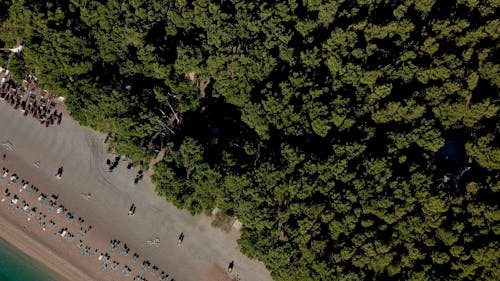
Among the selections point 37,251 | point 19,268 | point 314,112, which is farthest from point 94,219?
point 314,112

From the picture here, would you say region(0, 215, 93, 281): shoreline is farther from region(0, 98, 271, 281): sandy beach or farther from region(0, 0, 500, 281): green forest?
region(0, 0, 500, 281): green forest

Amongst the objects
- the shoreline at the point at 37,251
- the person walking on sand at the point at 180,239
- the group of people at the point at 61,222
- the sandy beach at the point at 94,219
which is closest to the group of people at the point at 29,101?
the sandy beach at the point at 94,219

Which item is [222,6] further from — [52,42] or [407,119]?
[407,119]

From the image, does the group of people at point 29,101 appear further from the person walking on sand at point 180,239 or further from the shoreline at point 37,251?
the person walking on sand at point 180,239

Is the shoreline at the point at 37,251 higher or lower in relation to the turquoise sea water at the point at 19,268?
higher

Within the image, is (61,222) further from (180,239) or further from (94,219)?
(180,239)

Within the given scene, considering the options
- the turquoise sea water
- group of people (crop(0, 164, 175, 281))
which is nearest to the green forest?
group of people (crop(0, 164, 175, 281))

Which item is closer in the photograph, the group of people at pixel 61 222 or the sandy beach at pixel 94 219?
the sandy beach at pixel 94 219
